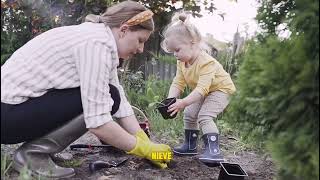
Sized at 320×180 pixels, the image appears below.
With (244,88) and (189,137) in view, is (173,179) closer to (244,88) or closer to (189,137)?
(189,137)

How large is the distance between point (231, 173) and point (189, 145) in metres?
0.71

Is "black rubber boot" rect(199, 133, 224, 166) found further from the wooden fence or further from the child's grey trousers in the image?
the wooden fence

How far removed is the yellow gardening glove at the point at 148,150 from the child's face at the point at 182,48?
2.49ft

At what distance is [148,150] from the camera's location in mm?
2750

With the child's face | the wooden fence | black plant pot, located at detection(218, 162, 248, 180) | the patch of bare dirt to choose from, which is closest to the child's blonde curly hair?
the child's face

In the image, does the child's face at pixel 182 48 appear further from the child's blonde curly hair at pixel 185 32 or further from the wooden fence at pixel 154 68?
the wooden fence at pixel 154 68

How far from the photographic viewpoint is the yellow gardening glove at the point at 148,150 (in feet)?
8.78

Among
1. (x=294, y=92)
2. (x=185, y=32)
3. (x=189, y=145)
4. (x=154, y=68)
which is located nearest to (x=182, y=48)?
(x=185, y=32)

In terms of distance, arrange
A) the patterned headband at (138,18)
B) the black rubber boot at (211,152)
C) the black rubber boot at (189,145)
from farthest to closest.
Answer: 1. the black rubber boot at (189,145)
2. the black rubber boot at (211,152)
3. the patterned headband at (138,18)

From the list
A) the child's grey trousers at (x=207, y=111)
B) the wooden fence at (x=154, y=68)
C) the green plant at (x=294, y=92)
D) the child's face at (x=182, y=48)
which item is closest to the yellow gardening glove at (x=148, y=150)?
the child's grey trousers at (x=207, y=111)

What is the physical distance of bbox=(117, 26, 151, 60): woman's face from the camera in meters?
2.60

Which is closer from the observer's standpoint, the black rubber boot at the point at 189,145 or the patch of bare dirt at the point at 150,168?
the patch of bare dirt at the point at 150,168

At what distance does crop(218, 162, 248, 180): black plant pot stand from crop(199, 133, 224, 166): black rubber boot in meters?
0.28

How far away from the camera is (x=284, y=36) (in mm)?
2141
